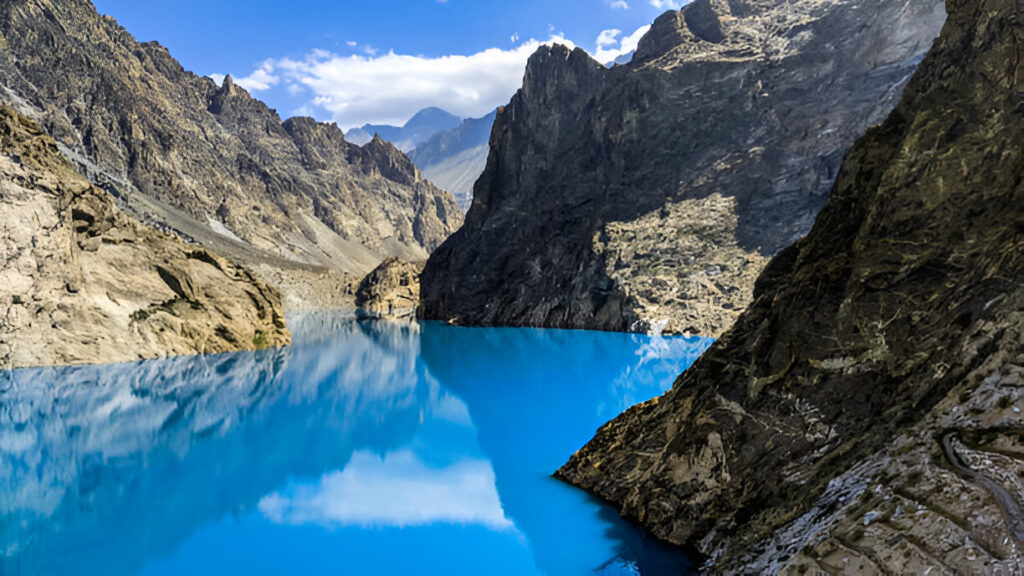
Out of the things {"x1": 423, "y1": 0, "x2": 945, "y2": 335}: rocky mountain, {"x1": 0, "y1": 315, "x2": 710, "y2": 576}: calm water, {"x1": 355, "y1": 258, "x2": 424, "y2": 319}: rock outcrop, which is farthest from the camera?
{"x1": 355, "y1": 258, "x2": 424, "y2": 319}: rock outcrop

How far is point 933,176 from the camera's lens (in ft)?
23.2

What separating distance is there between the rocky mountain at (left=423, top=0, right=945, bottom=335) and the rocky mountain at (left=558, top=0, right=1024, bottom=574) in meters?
51.8

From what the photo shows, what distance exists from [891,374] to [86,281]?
46.4 m

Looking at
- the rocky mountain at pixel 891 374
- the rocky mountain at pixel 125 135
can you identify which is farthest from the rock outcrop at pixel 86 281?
the rocky mountain at pixel 125 135

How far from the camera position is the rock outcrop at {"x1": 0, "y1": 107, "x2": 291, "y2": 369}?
32.8 meters

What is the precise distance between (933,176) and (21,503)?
65.3 ft

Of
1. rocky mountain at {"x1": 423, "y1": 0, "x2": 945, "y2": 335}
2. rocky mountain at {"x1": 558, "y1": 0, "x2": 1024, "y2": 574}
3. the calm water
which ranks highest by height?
rocky mountain at {"x1": 423, "y1": 0, "x2": 945, "y2": 335}

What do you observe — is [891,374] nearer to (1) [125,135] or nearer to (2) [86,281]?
(2) [86,281]

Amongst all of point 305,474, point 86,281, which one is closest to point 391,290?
point 86,281

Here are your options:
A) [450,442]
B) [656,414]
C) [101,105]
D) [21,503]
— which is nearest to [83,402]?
[21,503]

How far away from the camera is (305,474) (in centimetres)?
1477


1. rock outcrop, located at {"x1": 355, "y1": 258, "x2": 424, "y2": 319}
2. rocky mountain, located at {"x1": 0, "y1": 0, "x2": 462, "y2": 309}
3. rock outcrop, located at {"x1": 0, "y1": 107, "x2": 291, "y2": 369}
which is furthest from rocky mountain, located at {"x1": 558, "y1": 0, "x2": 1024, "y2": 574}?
rocky mountain, located at {"x1": 0, "y1": 0, "x2": 462, "y2": 309}

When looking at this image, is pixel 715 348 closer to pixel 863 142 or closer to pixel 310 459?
pixel 863 142

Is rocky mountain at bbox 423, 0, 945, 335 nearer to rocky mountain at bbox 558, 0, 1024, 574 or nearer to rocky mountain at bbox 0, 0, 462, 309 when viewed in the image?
rocky mountain at bbox 558, 0, 1024, 574
